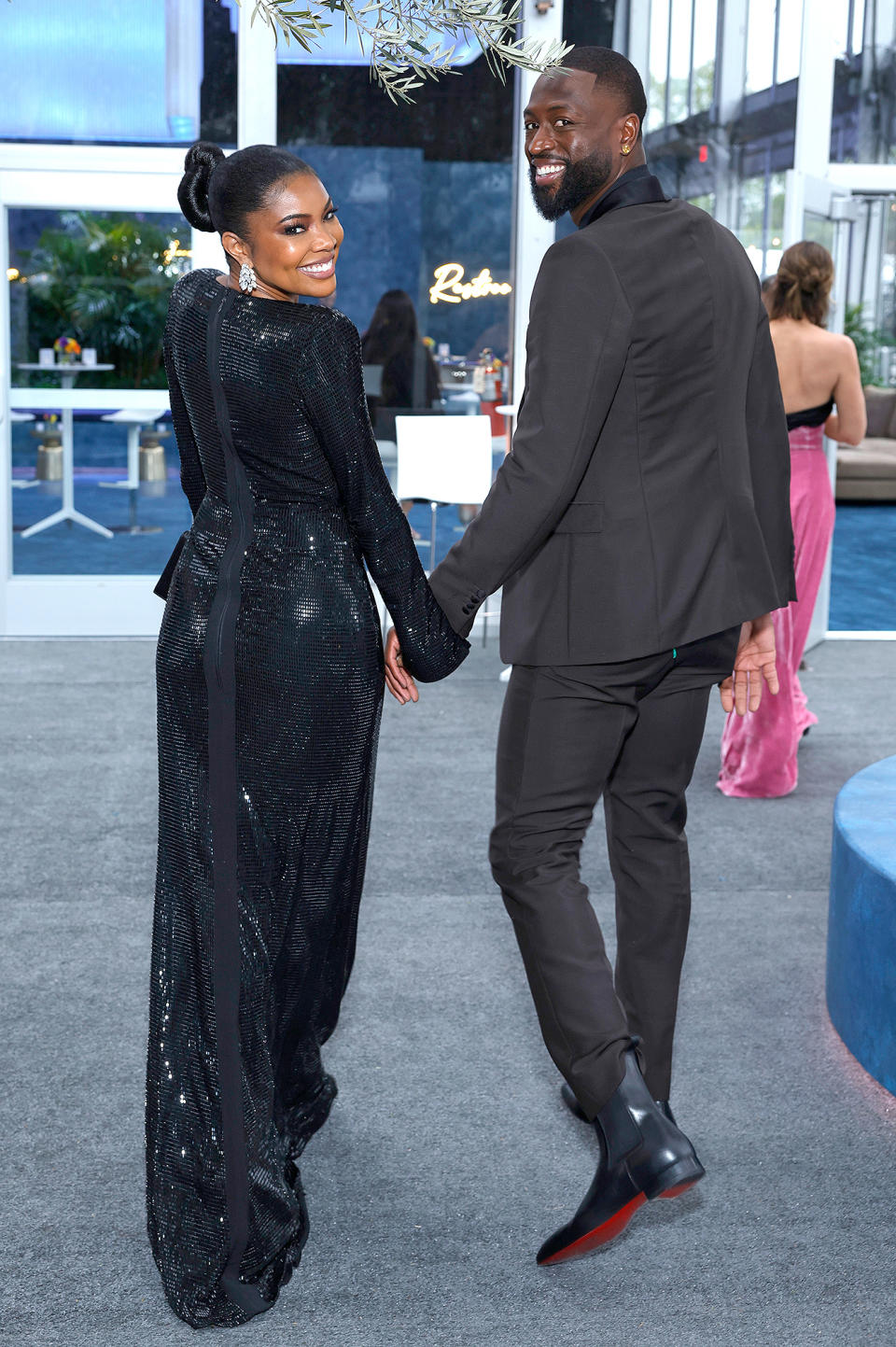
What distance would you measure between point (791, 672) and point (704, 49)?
4040mm

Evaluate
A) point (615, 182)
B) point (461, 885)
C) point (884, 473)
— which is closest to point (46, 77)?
point (461, 885)

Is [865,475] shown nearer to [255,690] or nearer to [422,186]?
[422,186]

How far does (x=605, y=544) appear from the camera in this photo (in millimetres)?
2076

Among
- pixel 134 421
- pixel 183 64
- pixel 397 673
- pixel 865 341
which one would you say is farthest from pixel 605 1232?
pixel 865 341

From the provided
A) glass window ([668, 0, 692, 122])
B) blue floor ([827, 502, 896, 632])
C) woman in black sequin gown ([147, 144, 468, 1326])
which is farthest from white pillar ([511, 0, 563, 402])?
woman in black sequin gown ([147, 144, 468, 1326])

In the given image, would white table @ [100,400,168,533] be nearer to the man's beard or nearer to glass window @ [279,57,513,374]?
glass window @ [279,57,513,374]

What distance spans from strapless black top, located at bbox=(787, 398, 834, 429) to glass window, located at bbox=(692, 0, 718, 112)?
3.29m

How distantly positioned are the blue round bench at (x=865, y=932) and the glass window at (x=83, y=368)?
5039mm

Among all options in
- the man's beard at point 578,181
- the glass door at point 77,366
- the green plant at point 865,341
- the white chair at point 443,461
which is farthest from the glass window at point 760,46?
the green plant at point 865,341

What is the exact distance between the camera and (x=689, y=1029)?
9.80ft

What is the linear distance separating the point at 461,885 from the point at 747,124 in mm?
5112

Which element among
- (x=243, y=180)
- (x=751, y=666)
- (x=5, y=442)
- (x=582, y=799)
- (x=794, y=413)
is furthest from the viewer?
(x=5, y=442)

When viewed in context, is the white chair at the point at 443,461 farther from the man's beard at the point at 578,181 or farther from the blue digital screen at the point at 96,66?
the man's beard at the point at 578,181

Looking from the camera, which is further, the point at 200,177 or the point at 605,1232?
the point at 605,1232
